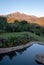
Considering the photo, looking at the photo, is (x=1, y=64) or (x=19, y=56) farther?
(x=19, y=56)

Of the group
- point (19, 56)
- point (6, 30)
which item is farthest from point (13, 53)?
point (6, 30)

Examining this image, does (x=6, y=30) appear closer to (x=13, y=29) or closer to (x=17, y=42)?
(x=13, y=29)

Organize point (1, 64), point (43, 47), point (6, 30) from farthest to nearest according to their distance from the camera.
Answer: point (6, 30), point (43, 47), point (1, 64)

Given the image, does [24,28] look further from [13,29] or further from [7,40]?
[7,40]

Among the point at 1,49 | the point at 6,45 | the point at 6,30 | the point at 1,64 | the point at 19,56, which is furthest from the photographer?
the point at 6,30

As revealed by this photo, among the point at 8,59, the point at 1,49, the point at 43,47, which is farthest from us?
the point at 43,47

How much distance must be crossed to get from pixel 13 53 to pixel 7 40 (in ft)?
14.0

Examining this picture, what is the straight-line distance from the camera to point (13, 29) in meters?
36.0

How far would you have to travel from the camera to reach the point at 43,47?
23047mm

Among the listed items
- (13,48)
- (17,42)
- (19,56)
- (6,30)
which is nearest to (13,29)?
(6,30)

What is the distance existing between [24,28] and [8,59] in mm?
20950

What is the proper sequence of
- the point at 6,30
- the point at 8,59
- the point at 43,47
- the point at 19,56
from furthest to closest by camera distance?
the point at 6,30 → the point at 43,47 → the point at 19,56 → the point at 8,59

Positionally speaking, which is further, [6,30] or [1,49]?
[6,30]

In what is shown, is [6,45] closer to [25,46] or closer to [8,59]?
[25,46]
